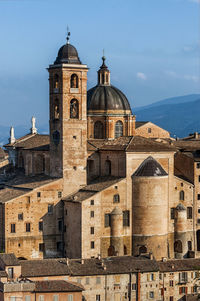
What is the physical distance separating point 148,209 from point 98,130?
12149 millimetres

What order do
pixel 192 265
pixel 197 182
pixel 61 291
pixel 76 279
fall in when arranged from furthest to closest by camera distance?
1. pixel 197 182
2. pixel 192 265
3. pixel 76 279
4. pixel 61 291

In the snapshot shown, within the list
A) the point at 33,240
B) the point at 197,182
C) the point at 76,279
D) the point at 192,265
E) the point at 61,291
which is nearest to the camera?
the point at 61,291

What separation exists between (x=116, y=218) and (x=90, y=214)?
2.31m

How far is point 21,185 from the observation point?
225 feet

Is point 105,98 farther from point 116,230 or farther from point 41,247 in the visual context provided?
point 41,247

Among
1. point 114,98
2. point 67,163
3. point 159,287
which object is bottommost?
point 159,287

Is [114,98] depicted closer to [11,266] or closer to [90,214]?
[90,214]

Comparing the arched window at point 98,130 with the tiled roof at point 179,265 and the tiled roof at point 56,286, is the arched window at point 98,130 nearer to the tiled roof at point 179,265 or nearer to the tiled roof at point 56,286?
the tiled roof at point 179,265

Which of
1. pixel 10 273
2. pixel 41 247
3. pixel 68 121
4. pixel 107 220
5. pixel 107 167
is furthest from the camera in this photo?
pixel 107 167

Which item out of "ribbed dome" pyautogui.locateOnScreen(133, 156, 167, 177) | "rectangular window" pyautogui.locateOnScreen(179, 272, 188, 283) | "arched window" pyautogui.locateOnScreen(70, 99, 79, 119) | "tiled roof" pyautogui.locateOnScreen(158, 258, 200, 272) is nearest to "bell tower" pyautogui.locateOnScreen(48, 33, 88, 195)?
"arched window" pyautogui.locateOnScreen(70, 99, 79, 119)

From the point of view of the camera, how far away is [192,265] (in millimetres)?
60750

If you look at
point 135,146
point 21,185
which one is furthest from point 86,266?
point 21,185

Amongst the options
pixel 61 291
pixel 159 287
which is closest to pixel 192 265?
pixel 159 287

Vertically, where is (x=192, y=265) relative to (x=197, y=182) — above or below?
below
